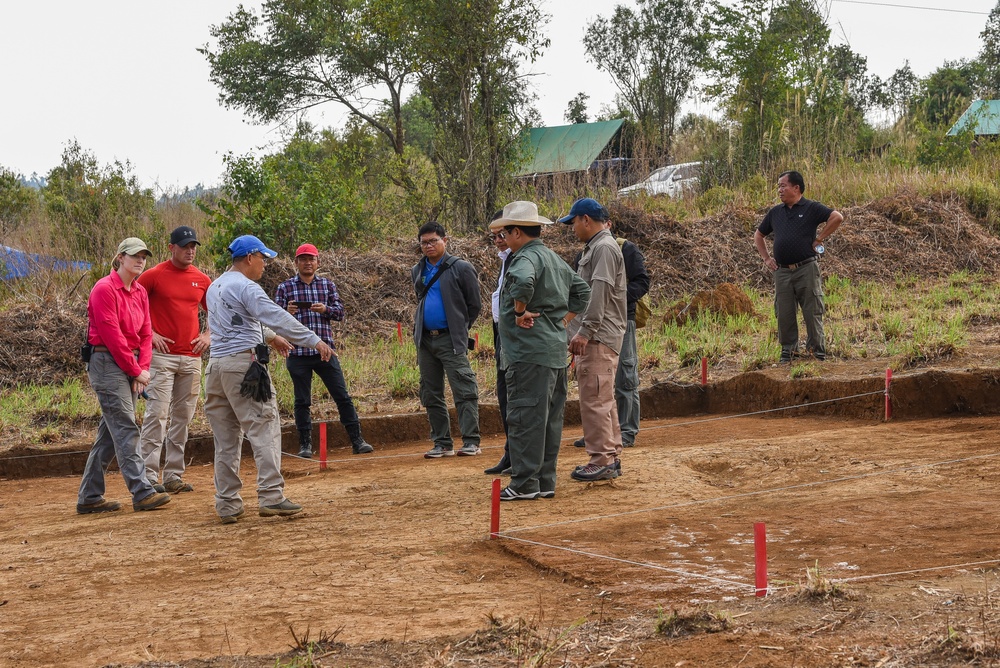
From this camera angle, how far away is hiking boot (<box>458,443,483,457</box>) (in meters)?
8.89

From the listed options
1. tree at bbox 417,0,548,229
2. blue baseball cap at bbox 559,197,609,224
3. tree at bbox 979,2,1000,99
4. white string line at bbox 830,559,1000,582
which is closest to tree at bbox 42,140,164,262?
tree at bbox 417,0,548,229

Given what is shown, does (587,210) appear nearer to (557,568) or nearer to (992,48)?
(557,568)

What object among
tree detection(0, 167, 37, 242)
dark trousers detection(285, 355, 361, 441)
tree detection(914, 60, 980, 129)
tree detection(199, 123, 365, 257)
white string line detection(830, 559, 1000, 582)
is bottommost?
white string line detection(830, 559, 1000, 582)

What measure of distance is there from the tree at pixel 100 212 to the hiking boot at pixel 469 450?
30.9 feet

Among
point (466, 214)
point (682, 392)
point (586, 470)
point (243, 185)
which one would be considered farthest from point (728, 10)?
point (586, 470)

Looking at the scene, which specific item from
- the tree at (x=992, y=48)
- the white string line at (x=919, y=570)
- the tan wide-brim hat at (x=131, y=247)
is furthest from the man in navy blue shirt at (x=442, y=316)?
the tree at (x=992, y=48)

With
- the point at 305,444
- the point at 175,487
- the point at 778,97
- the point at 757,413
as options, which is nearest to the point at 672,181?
the point at 778,97

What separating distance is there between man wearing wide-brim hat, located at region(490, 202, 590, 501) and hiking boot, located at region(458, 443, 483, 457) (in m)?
2.10

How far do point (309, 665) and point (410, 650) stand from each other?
1.38ft

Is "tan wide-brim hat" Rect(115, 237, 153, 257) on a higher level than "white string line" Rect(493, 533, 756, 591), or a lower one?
higher

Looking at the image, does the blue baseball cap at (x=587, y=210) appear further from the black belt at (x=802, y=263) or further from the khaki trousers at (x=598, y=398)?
the black belt at (x=802, y=263)

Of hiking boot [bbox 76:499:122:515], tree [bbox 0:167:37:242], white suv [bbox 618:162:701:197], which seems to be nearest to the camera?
hiking boot [bbox 76:499:122:515]

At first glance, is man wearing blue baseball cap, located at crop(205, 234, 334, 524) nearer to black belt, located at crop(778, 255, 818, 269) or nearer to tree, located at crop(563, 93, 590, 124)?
black belt, located at crop(778, 255, 818, 269)

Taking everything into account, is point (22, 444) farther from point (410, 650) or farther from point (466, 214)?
point (466, 214)
